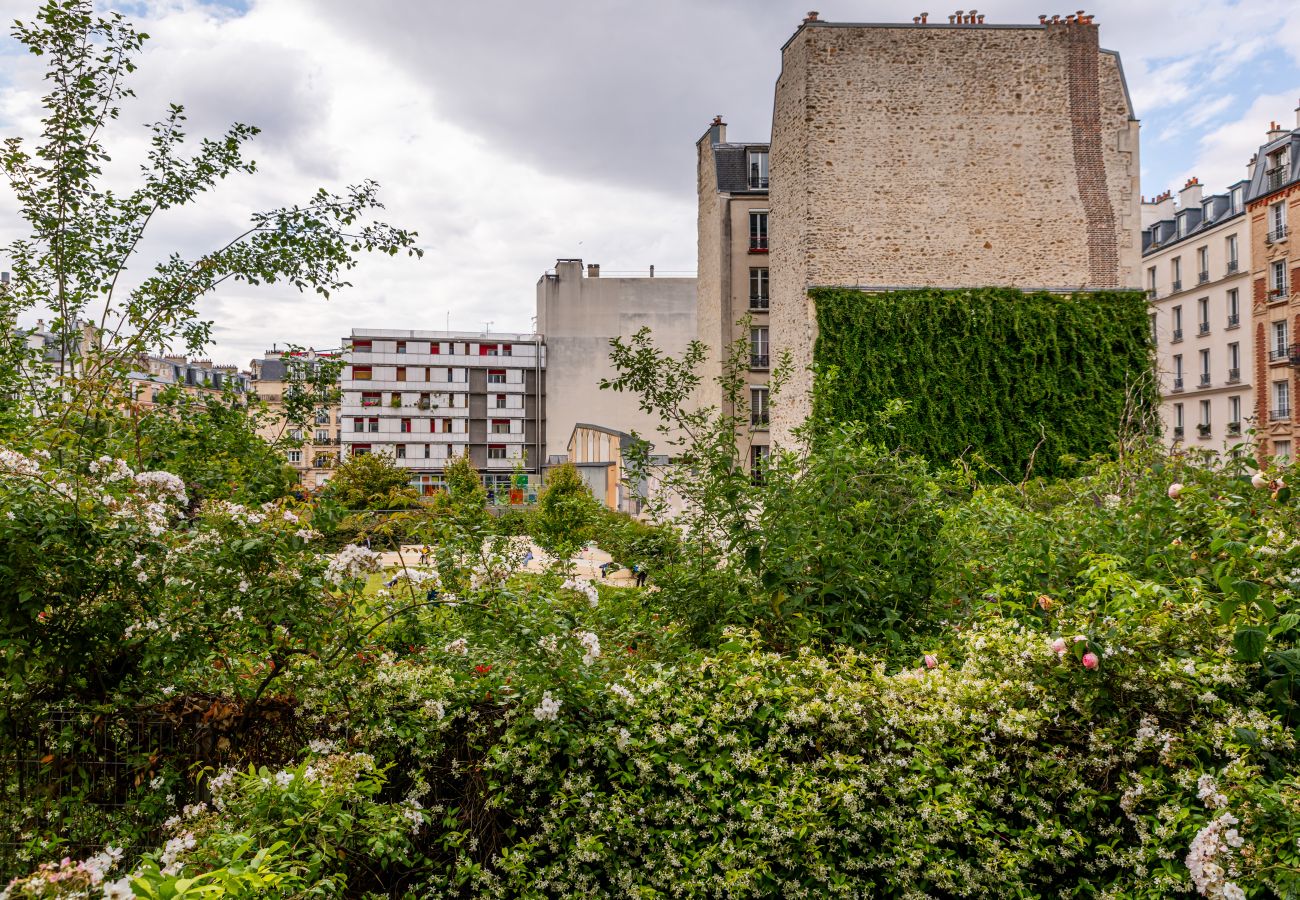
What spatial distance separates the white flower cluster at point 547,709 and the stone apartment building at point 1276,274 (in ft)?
129

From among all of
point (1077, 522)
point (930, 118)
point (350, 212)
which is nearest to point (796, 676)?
point (1077, 522)

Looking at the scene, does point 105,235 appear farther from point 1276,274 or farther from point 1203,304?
point 1203,304

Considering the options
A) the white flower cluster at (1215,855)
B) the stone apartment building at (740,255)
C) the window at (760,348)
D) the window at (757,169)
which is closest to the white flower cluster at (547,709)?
the white flower cluster at (1215,855)

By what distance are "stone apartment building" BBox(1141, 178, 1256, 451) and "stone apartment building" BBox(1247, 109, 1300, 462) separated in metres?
1.16

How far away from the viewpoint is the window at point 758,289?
26.9 meters

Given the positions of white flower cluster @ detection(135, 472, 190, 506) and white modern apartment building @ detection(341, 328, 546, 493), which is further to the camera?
white modern apartment building @ detection(341, 328, 546, 493)

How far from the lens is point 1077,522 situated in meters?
5.36

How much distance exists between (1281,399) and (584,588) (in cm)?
4195

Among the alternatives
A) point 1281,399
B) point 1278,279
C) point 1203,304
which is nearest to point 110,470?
point 1281,399

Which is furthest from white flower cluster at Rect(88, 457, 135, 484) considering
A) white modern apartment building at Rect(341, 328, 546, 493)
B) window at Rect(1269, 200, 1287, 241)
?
white modern apartment building at Rect(341, 328, 546, 493)

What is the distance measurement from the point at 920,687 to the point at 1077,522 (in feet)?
8.24

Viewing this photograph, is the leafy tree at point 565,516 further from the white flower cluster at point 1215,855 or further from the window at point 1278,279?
the window at point 1278,279

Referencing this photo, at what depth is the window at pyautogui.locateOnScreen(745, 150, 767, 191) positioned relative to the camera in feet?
90.8

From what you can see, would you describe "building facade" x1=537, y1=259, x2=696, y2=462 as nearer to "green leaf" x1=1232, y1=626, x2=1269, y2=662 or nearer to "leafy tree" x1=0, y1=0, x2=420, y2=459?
"leafy tree" x1=0, y1=0, x2=420, y2=459
